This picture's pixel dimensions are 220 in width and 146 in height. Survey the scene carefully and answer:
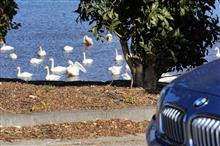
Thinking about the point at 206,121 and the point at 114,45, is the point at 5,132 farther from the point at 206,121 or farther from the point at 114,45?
the point at 114,45

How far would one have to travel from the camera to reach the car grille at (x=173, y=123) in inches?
167

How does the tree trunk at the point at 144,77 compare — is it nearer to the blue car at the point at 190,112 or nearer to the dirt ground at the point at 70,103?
the dirt ground at the point at 70,103

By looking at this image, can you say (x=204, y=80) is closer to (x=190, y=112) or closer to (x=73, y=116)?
(x=190, y=112)

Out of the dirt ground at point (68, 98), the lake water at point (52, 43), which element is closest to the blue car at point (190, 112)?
the dirt ground at point (68, 98)

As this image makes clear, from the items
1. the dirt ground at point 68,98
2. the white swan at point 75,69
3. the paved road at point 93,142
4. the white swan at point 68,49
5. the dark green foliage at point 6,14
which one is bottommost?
the paved road at point 93,142

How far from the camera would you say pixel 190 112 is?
162 inches

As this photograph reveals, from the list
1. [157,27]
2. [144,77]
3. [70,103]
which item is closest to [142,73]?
[144,77]

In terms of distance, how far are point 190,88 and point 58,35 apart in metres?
17.2

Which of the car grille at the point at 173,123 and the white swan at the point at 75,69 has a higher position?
the white swan at the point at 75,69

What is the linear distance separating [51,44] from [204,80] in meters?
17.1

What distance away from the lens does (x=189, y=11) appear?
869 centimetres

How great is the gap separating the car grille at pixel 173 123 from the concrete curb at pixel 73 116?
3.25 metres

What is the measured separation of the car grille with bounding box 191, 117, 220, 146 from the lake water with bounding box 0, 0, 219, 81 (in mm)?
11030

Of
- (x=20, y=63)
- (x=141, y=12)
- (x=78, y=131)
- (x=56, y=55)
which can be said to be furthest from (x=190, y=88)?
(x=56, y=55)
